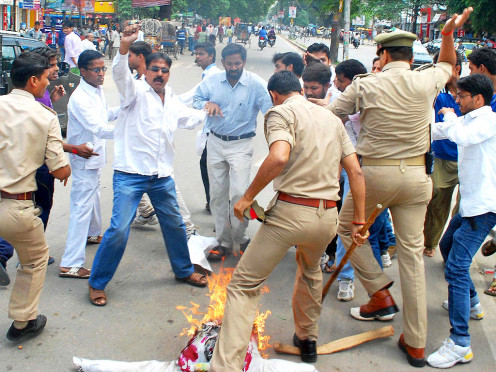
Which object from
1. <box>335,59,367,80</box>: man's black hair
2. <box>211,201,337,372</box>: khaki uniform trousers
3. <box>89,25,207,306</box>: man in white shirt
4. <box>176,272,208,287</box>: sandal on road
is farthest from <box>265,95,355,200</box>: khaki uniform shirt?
<box>176,272,208,287</box>: sandal on road

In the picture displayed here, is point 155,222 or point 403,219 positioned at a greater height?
point 403,219

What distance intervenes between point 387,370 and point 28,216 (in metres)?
2.60

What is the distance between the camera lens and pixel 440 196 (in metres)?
5.32

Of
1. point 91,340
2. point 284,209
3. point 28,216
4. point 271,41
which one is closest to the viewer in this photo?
point 284,209

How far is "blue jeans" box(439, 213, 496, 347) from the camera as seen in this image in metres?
3.73

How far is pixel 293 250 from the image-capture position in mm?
5871

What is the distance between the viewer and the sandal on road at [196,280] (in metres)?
4.81

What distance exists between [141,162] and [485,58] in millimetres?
3159

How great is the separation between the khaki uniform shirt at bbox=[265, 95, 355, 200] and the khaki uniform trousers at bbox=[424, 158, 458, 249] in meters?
2.21

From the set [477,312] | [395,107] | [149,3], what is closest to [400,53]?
[395,107]

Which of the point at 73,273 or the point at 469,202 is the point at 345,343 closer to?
the point at 469,202

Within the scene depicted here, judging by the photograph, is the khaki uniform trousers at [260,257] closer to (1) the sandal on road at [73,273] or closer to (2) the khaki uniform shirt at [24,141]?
(2) the khaki uniform shirt at [24,141]

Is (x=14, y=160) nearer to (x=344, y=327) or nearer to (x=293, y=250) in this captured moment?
(x=344, y=327)

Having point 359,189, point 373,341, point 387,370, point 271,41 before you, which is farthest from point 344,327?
point 271,41
